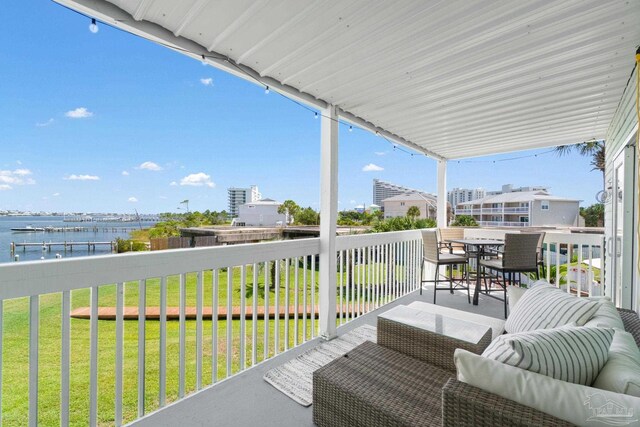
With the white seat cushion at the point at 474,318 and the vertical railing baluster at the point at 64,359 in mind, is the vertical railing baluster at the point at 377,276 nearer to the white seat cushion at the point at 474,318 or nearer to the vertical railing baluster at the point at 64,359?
the white seat cushion at the point at 474,318

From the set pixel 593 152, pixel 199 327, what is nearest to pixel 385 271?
pixel 199 327

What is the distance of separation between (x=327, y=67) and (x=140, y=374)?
2.65 metres

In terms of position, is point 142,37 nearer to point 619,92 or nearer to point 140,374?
point 140,374

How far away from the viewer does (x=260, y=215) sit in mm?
4332

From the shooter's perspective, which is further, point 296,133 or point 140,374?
point 296,133

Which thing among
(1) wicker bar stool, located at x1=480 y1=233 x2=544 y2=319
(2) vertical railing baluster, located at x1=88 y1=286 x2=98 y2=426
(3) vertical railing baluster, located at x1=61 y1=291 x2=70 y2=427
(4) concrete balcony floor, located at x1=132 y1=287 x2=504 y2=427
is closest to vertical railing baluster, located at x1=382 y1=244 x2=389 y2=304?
(1) wicker bar stool, located at x1=480 y1=233 x2=544 y2=319

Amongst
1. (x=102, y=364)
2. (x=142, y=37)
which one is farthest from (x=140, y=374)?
(x=142, y=37)

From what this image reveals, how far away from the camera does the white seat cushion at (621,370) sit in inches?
37.2

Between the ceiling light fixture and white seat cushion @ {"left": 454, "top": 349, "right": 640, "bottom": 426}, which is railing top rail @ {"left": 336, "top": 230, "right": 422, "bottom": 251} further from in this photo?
the ceiling light fixture

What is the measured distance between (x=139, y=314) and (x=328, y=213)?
1930mm

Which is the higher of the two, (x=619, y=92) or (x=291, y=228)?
(x=619, y=92)

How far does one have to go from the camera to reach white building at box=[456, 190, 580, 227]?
250 inches

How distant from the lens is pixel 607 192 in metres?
4.20

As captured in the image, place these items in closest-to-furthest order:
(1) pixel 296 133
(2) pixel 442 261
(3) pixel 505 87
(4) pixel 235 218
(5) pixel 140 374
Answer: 1. (5) pixel 140 374
2. (3) pixel 505 87
3. (4) pixel 235 218
4. (2) pixel 442 261
5. (1) pixel 296 133
